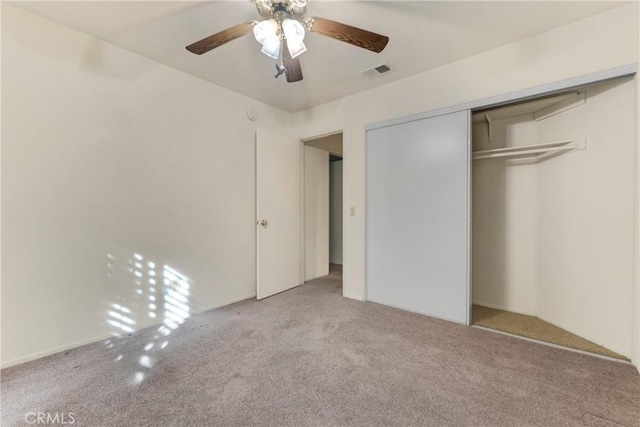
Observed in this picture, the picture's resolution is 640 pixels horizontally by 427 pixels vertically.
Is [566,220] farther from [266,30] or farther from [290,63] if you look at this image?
[266,30]

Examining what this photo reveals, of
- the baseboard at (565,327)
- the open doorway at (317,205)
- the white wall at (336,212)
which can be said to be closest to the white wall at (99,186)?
the open doorway at (317,205)

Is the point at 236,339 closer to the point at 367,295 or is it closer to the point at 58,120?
the point at 367,295

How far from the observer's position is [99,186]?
7.17 ft

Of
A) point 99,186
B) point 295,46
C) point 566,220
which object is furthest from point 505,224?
point 99,186

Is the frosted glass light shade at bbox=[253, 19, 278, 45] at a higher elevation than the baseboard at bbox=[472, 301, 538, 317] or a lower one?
higher

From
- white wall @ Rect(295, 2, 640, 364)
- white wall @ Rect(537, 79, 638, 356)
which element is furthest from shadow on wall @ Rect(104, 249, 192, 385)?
white wall @ Rect(537, 79, 638, 356)

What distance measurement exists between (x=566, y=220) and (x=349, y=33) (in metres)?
2.48

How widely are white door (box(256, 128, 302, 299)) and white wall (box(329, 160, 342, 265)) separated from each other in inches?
66.2

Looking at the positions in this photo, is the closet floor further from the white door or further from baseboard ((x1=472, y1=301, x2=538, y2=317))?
the white door

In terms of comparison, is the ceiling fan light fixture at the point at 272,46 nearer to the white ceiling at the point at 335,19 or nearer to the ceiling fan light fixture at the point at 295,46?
the ceiling fan light fixture at the point at 295,46

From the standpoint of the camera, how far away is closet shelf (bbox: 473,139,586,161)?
7.51ft

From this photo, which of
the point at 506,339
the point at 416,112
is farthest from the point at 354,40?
the point at 506,339

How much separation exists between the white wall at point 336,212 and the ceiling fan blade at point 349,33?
3723 mm

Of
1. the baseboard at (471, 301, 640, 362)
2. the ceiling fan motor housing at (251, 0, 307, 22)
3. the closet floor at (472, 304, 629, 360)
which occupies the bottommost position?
the closet floor at (472, 304, 629, 360)
